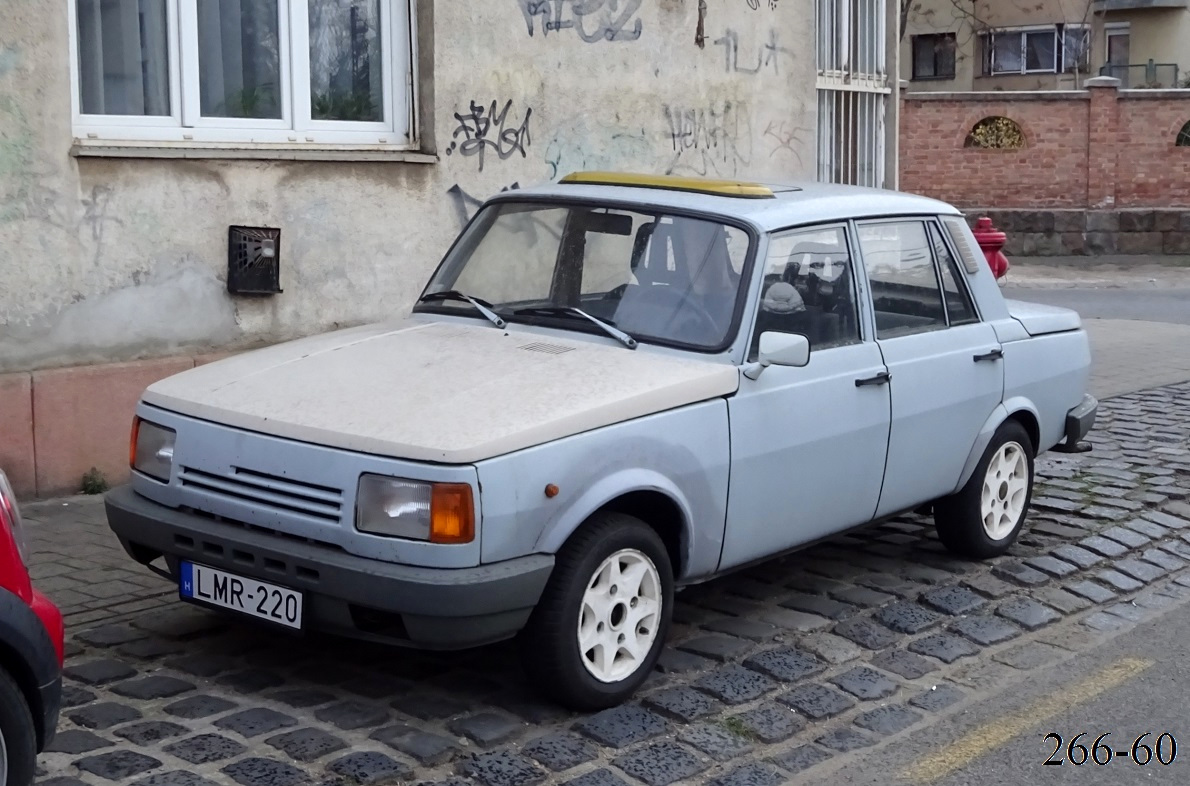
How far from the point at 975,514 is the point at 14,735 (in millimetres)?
4506

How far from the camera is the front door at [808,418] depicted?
5.45m

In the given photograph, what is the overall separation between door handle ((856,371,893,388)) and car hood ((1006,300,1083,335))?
1308 millimetres

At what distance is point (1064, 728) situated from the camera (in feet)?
16.4

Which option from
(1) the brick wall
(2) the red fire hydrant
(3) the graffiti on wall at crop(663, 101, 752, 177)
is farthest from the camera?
(1) the brick wall

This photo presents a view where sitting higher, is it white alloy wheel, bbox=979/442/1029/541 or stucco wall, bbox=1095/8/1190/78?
stucco wall, bbox=1095/8/1190/78

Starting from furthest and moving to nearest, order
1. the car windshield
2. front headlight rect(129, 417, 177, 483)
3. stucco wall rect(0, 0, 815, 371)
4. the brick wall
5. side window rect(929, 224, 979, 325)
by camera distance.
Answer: the brick wall → stucco wall rect(0, 0, 815, 371) → side window rect(929, 224, 979, 325) → the car windshield → front headlight rect(129, 417, 177, 483)

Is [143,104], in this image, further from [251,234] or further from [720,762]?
[720,762]

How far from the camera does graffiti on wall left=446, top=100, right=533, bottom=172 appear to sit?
9.66 meters

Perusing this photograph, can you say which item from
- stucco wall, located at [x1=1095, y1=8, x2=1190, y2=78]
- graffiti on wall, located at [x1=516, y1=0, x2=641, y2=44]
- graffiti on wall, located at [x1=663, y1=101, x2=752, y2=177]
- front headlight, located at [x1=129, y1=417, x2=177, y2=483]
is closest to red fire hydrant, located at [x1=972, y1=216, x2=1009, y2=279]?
graffiti on wall, located at [x1=663, y1=101, x2=752, y2=177]

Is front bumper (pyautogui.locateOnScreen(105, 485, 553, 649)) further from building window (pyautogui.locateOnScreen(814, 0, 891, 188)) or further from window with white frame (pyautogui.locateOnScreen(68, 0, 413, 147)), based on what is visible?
building window (pyautogui.locateOnScreen(814, 0, 891, 188))

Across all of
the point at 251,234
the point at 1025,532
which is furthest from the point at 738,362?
the point at 251,234

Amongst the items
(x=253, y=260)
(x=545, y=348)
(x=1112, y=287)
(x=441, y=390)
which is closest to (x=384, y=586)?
(x=441, y=390)

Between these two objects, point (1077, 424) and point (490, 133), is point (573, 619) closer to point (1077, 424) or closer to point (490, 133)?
point (1077, 424)

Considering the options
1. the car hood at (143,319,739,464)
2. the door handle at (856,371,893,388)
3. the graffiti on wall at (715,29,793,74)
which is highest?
the graffiti on wall at (715,29,793,74)
